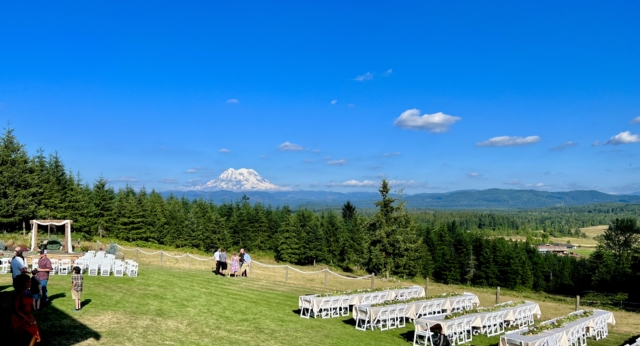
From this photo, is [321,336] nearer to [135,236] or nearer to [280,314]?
[280,314]

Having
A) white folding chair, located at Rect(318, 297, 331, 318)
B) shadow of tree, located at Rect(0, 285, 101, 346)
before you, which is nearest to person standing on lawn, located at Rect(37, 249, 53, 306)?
shadow of tree, located at Rect(0, 285, 101, 346)

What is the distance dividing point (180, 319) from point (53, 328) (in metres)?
3.93

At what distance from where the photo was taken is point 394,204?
4131 cm

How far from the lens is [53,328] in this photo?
12.0 m

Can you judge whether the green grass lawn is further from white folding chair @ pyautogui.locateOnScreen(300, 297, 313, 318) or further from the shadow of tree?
white folding chair @ pyautogui.locateOnScreen(300, 297, 313, 318)

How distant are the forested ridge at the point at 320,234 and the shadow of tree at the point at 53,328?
99.9 feet

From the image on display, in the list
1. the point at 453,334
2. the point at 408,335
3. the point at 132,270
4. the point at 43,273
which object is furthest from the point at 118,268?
the point at 453,334

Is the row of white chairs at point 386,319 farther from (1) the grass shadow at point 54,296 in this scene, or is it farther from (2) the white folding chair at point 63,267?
(2) the white folding chair at point 63,267

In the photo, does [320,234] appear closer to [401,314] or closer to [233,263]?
[233,263]

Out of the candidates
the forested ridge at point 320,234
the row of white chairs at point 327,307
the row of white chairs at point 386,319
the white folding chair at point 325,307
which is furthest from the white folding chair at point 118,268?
the forested ridge at point 320,234

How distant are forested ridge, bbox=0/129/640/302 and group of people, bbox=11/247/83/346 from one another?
2992 cm

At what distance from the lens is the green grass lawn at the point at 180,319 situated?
12336 millimetres

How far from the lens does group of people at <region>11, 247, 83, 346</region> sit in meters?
8.61

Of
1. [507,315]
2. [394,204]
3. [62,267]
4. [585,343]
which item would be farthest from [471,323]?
[394,204]
